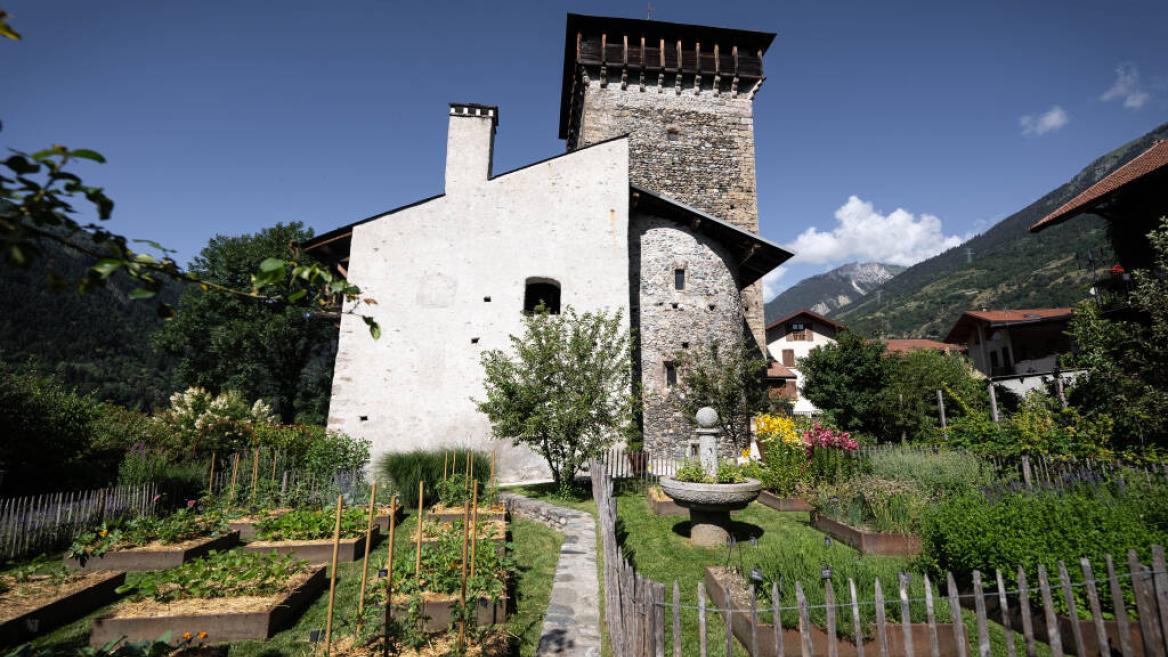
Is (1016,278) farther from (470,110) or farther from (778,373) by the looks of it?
(470,110)

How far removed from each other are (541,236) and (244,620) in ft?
34.8

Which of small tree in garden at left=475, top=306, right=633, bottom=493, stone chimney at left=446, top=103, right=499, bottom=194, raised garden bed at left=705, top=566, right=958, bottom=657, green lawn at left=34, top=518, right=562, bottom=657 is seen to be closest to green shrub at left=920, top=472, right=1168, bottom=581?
raised garden bed at left=705, top=566, right=958, bottom=657

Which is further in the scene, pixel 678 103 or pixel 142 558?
pixel 678 103

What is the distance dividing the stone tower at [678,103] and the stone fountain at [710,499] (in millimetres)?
13350

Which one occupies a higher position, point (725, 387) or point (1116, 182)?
point (1116, 182)

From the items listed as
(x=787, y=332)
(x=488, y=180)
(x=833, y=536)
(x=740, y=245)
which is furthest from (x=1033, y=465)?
(x=787, y=332)

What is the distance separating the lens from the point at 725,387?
46.3 feet

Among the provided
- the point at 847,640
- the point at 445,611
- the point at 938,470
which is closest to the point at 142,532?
the point at 445,611

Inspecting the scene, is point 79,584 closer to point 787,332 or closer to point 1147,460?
point 1147,460

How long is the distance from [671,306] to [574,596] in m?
10.9

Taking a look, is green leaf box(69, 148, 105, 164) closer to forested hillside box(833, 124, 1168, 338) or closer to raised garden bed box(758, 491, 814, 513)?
raised garden bed box(758, 491, 814, 513)

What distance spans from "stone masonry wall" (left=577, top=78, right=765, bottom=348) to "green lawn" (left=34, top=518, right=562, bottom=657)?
49.0ft

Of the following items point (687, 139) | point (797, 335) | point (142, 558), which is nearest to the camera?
point (142, 558)

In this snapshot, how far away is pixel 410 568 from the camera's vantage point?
4.95m
